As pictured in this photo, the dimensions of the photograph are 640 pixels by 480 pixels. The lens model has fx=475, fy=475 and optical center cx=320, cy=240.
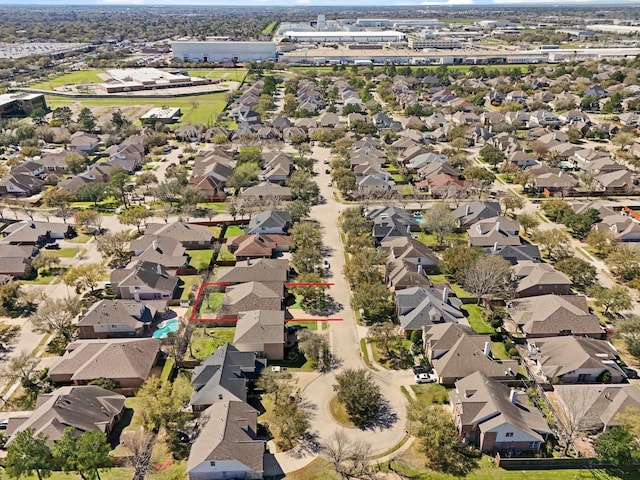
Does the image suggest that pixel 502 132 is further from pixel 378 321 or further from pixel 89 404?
pixel 89 404

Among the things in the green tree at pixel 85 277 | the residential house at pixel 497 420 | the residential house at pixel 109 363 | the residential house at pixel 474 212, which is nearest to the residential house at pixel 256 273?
the residential house at pixel 109 363

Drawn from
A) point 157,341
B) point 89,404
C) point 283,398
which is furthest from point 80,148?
point 283,398

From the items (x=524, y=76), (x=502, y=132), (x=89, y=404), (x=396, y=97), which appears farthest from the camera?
(x=524, y=76)

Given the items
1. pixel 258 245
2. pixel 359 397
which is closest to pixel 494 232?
pixel 258 245

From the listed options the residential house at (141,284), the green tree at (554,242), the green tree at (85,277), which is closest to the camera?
the residential house at (141,284)

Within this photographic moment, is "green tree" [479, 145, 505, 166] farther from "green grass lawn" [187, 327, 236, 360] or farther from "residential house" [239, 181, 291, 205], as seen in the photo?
"green grass lawn" [187, 327, 236, 360]

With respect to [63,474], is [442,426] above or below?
above

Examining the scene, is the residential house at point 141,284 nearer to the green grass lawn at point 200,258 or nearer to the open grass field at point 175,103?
the green grass lawn at point 200,258
